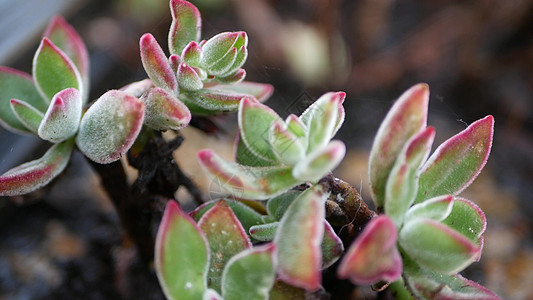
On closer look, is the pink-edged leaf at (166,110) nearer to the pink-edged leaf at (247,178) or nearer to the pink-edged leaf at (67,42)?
the pink-edged leaf at (247,178)

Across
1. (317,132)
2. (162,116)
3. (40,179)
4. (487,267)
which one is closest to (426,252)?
(317,132)

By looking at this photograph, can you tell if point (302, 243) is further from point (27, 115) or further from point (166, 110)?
point (27, 115)

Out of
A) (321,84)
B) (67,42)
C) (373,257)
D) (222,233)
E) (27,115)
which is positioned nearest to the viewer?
(373,257)

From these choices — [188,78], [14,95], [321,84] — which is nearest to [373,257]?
[188,78]

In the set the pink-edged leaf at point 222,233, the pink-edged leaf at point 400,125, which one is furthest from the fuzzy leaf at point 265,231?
the pink-edged leaf at point 400,125

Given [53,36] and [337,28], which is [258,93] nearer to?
[53,36]

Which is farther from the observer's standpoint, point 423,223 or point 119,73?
point 119,73

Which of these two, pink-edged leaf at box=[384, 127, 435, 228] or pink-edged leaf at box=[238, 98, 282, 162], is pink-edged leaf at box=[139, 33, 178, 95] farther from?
pink-edged leaf at box=[384, 127, 435, 228]
